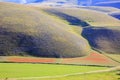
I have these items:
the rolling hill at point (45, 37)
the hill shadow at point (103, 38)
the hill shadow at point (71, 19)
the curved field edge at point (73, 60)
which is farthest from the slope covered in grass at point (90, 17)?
the curved field edge at point (73, 60)

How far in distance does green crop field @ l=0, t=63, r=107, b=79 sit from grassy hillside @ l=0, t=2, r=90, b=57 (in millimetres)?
14274

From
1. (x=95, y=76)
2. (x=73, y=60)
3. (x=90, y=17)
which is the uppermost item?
(x=90, y=17)

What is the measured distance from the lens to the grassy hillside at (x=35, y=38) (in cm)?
11125

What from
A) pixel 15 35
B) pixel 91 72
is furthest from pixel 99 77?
pixel 15 35

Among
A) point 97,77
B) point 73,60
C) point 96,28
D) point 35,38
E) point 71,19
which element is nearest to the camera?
point 97,77

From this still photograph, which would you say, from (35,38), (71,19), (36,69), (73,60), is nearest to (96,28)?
(71,19)

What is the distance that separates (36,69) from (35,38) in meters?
31.5

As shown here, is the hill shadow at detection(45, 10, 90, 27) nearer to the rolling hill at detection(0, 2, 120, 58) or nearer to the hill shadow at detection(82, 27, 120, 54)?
the rolling hill at detection(0, 2, 120, 58)

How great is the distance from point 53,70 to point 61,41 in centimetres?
3328

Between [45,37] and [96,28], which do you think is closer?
[45,37]

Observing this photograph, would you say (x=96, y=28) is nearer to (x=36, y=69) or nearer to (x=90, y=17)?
(x=90, y=17)

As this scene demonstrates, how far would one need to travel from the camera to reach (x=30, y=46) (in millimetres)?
113688

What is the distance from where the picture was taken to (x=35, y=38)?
392 feet

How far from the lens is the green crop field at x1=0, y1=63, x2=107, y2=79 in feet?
266
